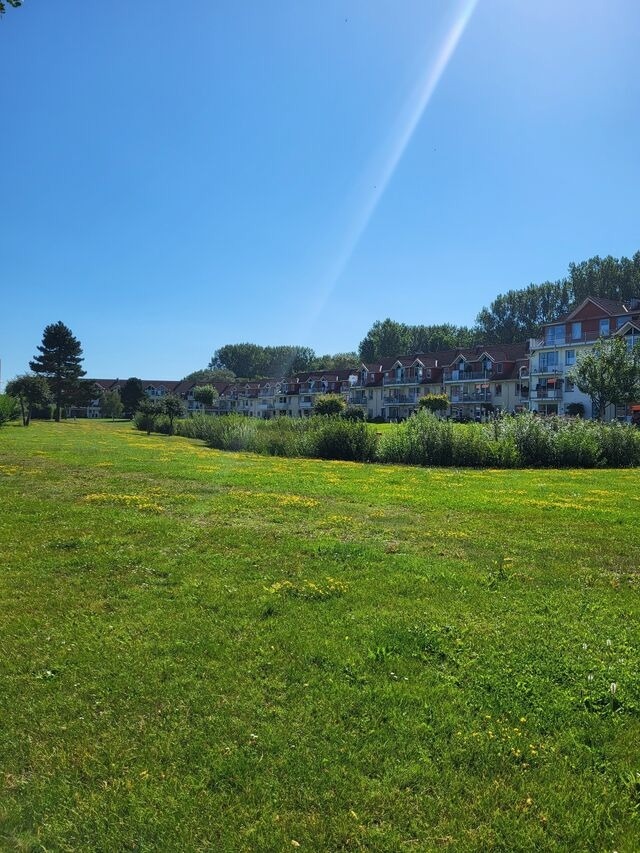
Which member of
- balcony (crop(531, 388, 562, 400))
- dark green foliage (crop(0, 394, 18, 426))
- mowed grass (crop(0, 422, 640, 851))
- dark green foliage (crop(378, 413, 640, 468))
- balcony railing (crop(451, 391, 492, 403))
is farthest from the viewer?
balcony railing (crop(451, 391, 492, 403))

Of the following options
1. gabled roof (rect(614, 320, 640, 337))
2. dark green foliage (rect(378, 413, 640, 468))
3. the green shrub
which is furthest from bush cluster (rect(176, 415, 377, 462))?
gabled roof (rect(614, 320, 640, 337))

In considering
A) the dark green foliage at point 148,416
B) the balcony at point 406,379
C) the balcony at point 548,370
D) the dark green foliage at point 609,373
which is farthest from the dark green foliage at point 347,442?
the balcony at point 406,379

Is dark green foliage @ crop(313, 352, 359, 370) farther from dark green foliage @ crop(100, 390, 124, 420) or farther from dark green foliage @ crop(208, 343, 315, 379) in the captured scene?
dark green foliage @ crop(100, 390, 124, 420)

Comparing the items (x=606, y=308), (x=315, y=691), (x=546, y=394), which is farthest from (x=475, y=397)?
(x=315, y=691)

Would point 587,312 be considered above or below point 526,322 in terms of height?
below

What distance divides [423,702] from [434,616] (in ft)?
4.71

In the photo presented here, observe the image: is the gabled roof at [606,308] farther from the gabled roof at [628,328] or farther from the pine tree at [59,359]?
the pine tree at [59,359]

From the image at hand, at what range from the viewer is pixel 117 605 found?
5.29 metres

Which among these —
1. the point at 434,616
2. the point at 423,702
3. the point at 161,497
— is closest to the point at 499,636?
the point at 434,616

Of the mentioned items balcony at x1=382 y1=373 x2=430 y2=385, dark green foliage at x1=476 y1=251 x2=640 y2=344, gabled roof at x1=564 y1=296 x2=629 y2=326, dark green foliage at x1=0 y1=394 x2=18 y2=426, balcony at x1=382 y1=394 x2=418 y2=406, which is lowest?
dark green foliage at x1=0 y1=394 x2=18 y2=426

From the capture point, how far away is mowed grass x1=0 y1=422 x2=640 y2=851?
9.01ft

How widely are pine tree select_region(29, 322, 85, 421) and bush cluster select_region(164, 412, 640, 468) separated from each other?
181ft

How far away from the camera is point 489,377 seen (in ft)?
232

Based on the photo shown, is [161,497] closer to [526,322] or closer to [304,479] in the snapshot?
[304,479]
